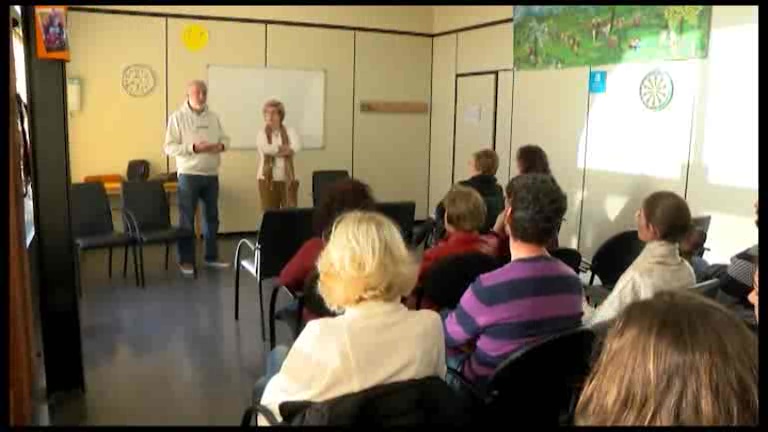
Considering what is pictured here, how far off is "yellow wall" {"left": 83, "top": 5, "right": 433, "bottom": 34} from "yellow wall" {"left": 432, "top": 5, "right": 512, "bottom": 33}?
0.13m

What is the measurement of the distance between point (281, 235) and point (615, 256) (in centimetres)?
198

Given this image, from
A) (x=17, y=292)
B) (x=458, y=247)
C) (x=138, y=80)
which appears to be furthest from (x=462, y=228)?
(x=138, y=80)

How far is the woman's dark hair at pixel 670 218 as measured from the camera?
8.71 feet

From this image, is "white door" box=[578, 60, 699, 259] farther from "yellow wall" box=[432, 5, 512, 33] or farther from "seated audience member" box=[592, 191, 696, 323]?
"seated audience member" box=[592, 191, 696, 323]

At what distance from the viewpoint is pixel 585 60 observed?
19.9ft

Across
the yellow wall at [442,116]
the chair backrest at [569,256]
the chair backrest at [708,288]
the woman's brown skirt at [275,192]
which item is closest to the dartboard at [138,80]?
the woman's brown skirt at [275,192]

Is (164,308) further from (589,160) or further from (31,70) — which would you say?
(589,160)

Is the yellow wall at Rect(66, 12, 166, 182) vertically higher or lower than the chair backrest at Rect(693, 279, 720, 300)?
higher

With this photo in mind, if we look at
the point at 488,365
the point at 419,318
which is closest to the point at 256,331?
the point at 488,365

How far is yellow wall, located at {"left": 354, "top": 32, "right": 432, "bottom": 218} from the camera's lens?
319 inches

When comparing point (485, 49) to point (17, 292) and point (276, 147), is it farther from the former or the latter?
point (17, 292)

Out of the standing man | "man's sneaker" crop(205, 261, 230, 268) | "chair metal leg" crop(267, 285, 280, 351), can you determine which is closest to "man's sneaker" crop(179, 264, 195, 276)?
the standing man

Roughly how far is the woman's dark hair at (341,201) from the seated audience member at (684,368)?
214 cm

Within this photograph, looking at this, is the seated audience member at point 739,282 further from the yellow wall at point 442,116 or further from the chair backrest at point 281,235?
the yellow wall at point 442,116
